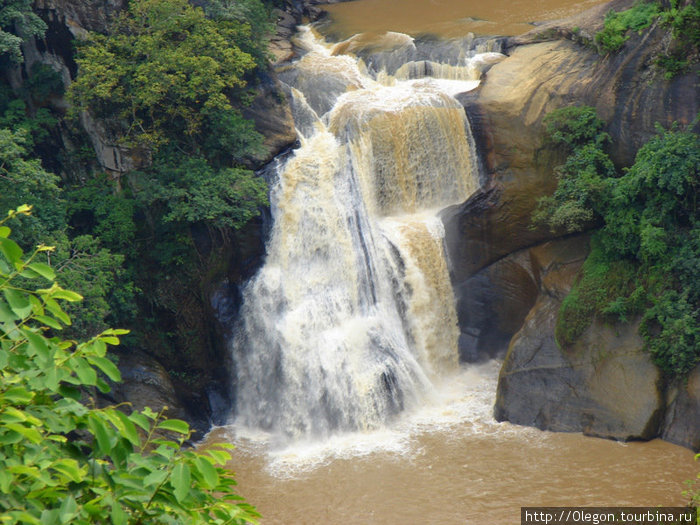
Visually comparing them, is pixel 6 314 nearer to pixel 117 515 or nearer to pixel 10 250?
pixel 10 250

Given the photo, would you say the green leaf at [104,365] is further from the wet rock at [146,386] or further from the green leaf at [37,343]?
the wet rock at [146,386]

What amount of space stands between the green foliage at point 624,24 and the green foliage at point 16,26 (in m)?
11.9

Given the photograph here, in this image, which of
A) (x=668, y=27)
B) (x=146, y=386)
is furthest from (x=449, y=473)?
(x=668, y=27)

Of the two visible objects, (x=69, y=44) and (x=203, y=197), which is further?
(x=69, y=44)

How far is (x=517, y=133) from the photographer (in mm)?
16391

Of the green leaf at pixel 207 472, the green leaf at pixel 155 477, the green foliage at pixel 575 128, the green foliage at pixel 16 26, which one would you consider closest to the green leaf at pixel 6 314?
the green leaf at pixel 155 477

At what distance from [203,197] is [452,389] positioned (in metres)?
6.61

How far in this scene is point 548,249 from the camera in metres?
16.0

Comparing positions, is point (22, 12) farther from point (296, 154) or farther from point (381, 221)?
point (381, 221)

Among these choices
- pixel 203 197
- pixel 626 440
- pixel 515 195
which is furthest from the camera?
pixel 515 195

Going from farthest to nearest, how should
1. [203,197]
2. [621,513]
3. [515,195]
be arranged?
[515,195] < [203,197] < [621,513]

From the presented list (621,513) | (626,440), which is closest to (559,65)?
(626,440)

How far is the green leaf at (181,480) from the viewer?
11.8 feet

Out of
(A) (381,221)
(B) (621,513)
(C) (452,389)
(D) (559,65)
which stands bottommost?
(B) (621,513)
